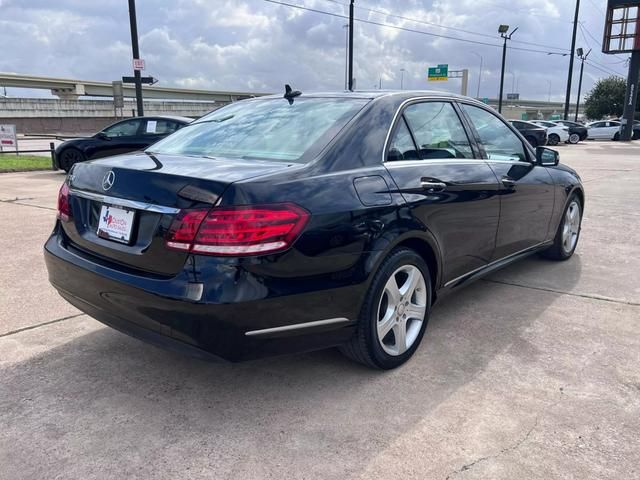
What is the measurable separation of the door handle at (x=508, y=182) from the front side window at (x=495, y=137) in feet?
0.59

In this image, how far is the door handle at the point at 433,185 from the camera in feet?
10.5

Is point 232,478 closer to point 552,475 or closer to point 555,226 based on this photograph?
point 552,475

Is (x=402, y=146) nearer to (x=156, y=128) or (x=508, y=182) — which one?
(x=508, y=182)

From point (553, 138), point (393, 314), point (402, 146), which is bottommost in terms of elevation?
point (393, 314)

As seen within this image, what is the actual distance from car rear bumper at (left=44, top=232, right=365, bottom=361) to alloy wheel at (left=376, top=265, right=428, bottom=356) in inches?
12.4

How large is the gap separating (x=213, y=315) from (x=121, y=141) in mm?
A: 11115

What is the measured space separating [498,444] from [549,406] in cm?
49

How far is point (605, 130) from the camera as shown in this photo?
1563 inches

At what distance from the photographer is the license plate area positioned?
2.62m

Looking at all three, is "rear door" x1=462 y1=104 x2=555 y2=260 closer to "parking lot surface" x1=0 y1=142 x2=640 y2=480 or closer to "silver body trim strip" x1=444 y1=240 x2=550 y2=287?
"silver body trim strip" x1=444 y1=240 x2=550 y2=287

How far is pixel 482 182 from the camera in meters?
3.76

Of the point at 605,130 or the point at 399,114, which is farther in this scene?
the point at 605,130

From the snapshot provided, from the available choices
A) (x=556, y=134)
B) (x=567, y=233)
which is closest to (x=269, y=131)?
(x=567, y=233)

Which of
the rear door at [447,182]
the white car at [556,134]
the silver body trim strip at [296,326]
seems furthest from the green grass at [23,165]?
the white car at [556,134]
